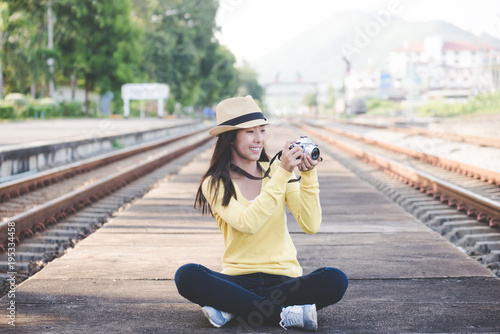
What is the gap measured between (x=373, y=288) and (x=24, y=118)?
33.7 metres

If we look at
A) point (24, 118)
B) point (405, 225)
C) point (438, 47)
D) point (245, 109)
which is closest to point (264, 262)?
point (245, 109)

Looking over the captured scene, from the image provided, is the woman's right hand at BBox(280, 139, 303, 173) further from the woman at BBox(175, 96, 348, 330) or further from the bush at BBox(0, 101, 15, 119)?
the bush at BBox(0, 101, 15, 119)

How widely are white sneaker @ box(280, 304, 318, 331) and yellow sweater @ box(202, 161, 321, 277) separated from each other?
0.67 ft

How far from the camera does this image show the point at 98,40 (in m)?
48.5

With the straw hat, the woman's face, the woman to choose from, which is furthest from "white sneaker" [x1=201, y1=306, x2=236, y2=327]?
the straw hat

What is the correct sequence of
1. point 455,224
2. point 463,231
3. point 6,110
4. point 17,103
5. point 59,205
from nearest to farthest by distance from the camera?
point 463,231
point 455,224
point 59,205
point 6,110
point 17,103

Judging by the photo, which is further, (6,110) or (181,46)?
(181,46)

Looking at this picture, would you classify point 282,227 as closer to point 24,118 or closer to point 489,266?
point 489,266

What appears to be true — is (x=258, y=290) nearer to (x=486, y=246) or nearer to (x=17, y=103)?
(x=486, y=246)

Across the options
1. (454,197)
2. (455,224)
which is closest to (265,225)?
(455,224)

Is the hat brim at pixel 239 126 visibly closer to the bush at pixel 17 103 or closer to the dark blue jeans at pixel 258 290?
the dark blue jeans at pixel 258 290

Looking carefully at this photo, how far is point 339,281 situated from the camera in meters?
3.13

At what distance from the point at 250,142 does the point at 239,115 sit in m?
0.15

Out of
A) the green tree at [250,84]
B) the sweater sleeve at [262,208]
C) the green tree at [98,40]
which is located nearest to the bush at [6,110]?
the green tree at [98,40]
